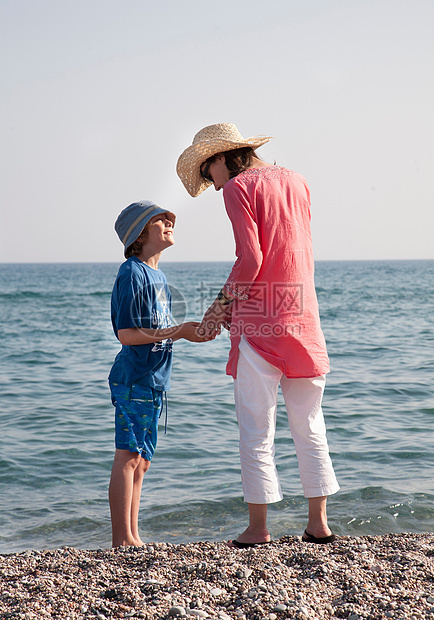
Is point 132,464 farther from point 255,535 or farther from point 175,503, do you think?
point 175,503

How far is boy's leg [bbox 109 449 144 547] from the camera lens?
3160 millimetres

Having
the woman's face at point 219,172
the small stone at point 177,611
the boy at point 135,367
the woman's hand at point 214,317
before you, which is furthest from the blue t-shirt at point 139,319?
the small stone at point 177,611

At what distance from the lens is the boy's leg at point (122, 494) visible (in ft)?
10.4

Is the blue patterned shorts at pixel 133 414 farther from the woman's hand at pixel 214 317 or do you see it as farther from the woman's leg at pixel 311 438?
the woman's leg at pixel 311 438

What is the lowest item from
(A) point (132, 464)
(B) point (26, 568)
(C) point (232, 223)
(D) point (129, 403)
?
(B) point (26, 568)

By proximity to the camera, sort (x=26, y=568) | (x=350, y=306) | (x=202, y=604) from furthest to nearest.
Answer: (x=350, y=306), (x=26, y=568), (x=202, y=604)

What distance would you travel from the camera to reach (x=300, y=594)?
7.61ft

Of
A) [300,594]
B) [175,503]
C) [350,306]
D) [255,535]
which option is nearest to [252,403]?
[255,535]

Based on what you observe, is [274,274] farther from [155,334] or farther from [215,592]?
[215,592]

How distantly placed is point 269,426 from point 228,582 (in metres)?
0.77

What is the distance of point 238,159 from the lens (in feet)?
10.1

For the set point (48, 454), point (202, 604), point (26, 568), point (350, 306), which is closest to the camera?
point (202, 604)

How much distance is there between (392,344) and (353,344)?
2.84ft

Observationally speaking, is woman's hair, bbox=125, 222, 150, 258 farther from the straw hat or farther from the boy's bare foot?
the boy's bare foot
